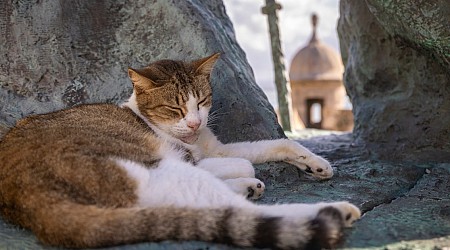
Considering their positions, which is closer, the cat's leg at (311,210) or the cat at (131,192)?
the cat at (131,192)

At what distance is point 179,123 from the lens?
128 inches

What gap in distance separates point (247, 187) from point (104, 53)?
1.97 metres

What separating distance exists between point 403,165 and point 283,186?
1.14 m

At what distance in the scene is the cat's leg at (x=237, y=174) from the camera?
2932 millimetres

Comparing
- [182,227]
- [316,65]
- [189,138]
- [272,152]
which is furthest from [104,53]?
[316,65]

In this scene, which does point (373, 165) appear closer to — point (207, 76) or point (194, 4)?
point (207, 76)

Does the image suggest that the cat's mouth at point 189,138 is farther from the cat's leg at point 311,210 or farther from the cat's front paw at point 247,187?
the cat's leg at point 311,210

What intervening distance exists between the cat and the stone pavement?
0.09 meters

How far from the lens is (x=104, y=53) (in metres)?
4.30

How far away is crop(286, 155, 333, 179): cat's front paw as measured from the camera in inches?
137

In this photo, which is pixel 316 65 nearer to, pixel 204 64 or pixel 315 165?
pixel 315 165

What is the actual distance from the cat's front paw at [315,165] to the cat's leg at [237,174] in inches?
20.7

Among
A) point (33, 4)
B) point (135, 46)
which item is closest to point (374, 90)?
point (135, 46)

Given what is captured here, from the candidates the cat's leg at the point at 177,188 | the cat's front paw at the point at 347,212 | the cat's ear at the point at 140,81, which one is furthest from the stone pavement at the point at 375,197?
the cat's ear at the point at 140,81
